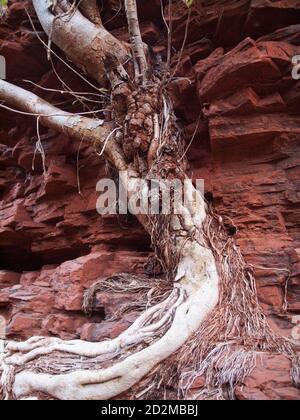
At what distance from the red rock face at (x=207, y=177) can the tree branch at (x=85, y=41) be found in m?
0.66

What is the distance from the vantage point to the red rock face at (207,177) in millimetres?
3330

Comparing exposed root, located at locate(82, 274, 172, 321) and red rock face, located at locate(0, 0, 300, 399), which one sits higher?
red rock face, located at locate(0, 0, 300, 399)

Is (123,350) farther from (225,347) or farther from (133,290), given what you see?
(133,290)

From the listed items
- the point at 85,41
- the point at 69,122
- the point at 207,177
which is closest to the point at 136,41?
the point at 85,41

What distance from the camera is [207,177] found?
3900 mm

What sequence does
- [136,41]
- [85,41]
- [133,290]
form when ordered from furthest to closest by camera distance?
[85,41], [136,41], [133,290]

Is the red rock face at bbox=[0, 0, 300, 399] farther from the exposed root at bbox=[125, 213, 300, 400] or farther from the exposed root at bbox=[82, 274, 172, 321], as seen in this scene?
the exposed root at bbox=[125, 213, 300, 400]

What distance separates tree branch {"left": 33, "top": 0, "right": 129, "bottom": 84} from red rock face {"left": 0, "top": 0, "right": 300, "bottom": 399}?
2.17 ft

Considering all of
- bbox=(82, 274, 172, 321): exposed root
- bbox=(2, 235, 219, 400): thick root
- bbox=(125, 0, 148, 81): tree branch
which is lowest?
bbox=(2, 235, 219, 400): thick root

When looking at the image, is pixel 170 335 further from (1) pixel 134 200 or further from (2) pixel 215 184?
(2) pixel 215 184

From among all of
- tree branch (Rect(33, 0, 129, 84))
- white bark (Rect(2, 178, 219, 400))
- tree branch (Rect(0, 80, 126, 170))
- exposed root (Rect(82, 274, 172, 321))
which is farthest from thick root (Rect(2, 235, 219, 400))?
tree branch (Rect(33, 0, 129, 84))

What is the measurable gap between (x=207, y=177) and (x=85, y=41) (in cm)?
184

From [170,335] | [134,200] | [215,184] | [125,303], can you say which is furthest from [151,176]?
[170,335]

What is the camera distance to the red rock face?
3.33 metres
